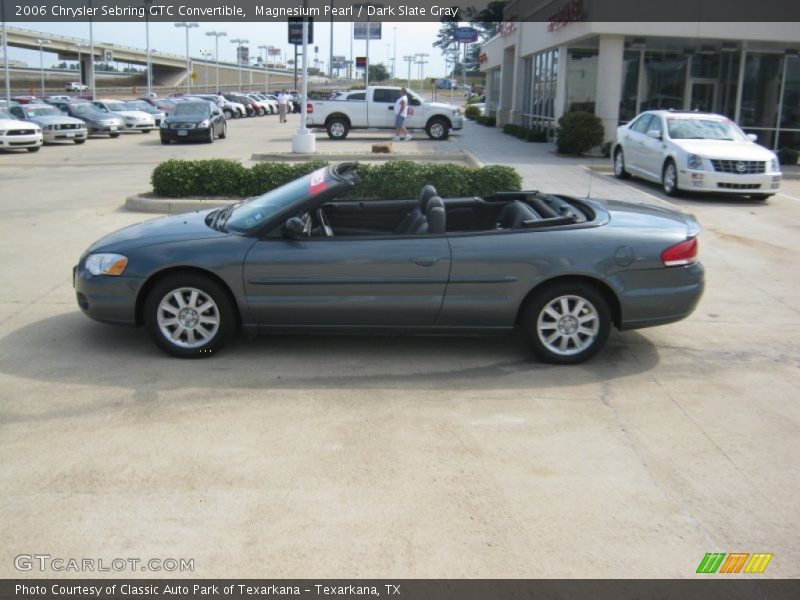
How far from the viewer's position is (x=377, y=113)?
100 feet

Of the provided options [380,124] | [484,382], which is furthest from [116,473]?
[380,124]

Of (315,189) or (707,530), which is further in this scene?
(315,189)

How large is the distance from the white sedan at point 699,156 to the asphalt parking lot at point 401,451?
7.65 metres

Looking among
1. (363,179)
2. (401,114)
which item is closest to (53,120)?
(401,114)

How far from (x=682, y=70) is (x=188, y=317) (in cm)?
2307

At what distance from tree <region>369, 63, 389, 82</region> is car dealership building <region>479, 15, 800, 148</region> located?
128553mm

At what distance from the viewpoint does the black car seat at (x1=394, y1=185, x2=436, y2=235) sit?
6.32 metres

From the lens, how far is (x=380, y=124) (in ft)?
100

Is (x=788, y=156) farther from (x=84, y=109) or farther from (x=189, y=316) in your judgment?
(x=84, y=109)

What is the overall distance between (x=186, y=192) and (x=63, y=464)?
9.53m

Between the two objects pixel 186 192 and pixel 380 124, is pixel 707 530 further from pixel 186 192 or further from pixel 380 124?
pixel 380 124

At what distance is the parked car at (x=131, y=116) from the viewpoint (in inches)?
1433

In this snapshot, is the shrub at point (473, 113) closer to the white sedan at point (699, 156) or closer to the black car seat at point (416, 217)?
the white sedan at point (699, 156)
